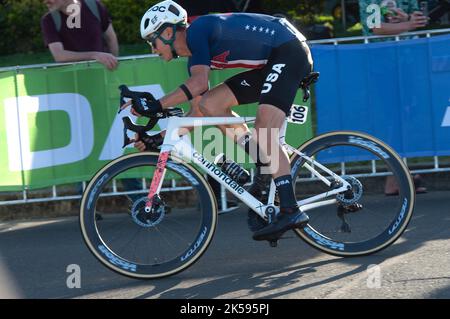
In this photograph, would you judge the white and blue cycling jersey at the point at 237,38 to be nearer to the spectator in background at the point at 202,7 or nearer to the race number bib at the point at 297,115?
the race number bib at the point at 297,115

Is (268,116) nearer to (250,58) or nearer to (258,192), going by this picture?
(250,58)

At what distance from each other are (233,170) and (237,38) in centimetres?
86

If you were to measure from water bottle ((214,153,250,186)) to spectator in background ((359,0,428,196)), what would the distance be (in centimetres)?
297

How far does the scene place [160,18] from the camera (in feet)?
20.4

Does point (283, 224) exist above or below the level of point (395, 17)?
below

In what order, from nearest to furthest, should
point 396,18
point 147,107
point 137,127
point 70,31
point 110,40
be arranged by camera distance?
point 147,107
point 137,127
point 70,31
point 396,18
point 110,40

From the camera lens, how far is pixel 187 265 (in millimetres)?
6273

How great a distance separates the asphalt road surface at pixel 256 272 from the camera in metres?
5.84

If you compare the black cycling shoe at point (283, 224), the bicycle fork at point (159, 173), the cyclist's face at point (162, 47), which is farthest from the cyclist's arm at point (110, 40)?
the black cycling shoe at point (283, 224)

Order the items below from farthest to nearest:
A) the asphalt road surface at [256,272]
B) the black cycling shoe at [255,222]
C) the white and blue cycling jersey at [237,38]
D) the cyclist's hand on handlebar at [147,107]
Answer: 1. the black cycling shoe at [255,222]
2. the white and blue cycling jersey at [237,38]
3. the cyclist's hand on handlebar at [147,107]
4. the asphalt road surface at [256,272]

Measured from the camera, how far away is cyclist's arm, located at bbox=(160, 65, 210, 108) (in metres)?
6.12

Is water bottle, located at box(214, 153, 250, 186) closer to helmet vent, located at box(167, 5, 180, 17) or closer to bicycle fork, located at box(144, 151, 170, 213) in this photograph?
bicycle fork, located at box(144, 151, 170, 213)

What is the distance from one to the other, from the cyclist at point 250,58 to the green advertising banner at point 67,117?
2.35 meters

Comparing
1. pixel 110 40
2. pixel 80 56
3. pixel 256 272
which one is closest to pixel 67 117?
pixel 80 56
